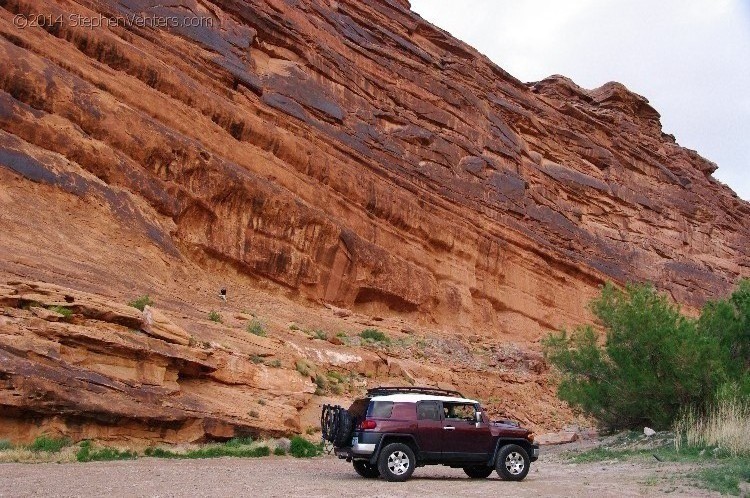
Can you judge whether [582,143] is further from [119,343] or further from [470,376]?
[119,343]

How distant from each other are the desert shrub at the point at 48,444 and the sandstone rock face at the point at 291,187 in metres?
0.57

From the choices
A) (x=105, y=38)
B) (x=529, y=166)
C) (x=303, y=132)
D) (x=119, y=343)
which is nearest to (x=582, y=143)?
(x=529, y=166)

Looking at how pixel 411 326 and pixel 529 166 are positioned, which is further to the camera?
pixel 529 166

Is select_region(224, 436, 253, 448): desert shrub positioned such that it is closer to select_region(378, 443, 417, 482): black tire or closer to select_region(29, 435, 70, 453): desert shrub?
select_region(29, 435, 70, 453): desert shrub

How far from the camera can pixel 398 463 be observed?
37.2ft

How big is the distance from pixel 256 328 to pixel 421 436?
10530 millimetres

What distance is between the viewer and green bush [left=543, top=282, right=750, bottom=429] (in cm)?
Answer: 1669

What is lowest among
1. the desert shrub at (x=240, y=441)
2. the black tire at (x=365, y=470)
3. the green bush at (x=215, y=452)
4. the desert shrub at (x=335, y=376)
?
the green bush at (x=215, y=452)

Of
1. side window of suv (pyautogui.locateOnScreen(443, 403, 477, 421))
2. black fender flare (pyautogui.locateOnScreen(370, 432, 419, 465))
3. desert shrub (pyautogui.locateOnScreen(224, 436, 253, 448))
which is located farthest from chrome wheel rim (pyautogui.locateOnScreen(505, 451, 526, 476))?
desert shrub (pyautogui.locateOnScreen(224, 436, 253, 448))

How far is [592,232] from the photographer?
52812 millimetres

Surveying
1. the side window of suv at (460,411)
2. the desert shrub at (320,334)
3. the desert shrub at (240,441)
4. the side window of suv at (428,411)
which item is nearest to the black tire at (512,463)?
the side window of suv at (460,411)

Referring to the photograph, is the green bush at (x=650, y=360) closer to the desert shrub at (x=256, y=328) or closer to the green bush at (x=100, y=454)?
the desert shrub at (x=256, y=328)

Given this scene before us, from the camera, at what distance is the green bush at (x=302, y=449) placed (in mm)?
15984

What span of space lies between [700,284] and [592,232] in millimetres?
11676
